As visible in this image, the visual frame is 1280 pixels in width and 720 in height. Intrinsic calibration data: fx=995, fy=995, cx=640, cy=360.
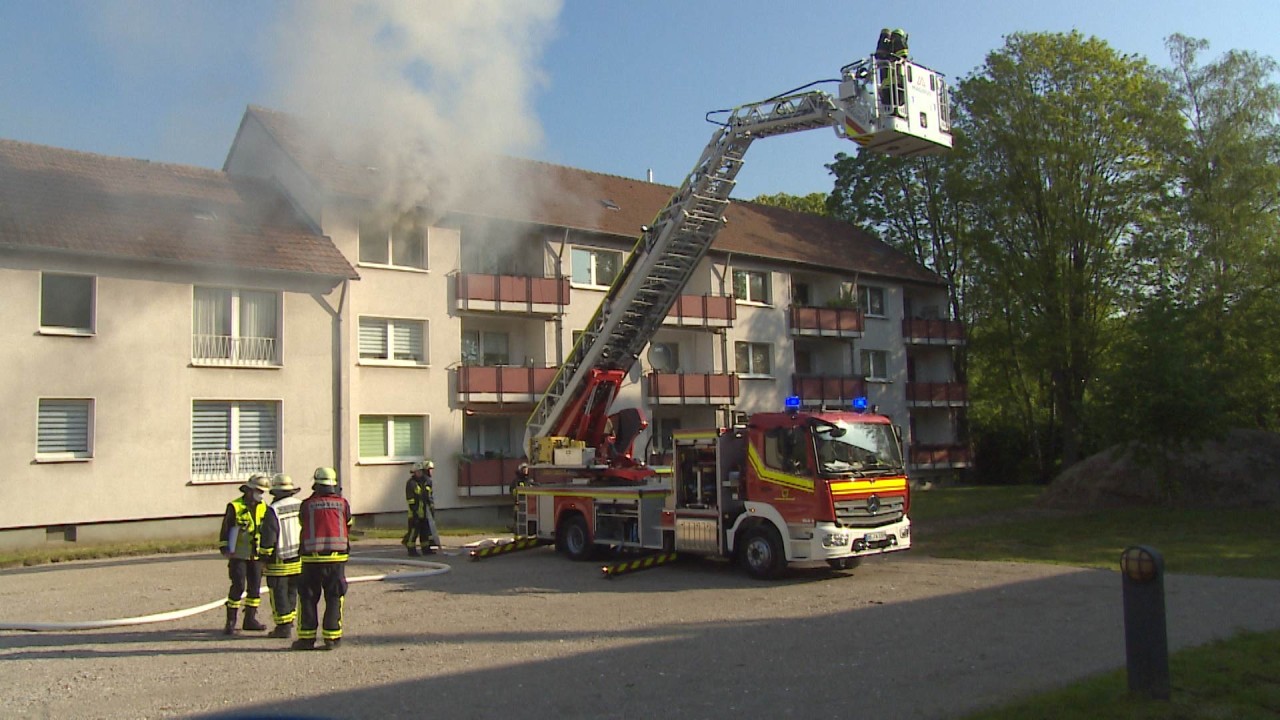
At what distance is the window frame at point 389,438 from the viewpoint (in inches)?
1023

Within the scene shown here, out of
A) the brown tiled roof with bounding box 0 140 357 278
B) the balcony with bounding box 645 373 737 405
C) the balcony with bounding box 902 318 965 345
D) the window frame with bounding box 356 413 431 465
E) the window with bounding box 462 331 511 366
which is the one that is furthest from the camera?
the balcony with bounding box 902 318 965 345

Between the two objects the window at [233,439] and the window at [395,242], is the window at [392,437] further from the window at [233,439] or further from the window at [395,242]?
the window at [395,242]

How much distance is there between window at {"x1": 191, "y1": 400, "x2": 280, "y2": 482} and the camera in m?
22.8

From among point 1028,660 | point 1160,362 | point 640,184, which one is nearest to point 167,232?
point 640,184

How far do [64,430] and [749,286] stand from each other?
22679 millimetres

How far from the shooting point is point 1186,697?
6.69 meters

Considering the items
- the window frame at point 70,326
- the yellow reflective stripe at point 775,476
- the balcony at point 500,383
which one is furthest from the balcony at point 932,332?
the window frame at point 70,326

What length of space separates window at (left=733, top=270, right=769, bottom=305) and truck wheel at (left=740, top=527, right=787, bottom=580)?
22.3 metres

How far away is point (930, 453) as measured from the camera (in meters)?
40.8

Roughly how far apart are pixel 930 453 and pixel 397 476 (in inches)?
919

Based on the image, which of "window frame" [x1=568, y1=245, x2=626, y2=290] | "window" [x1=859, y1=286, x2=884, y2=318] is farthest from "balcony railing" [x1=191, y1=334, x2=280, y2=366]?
"window" [x1=859, y1=286, x2=884, y2=318]

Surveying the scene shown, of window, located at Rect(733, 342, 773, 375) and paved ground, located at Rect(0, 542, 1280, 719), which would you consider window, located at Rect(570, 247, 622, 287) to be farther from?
paved ground, located at Rect(0, 542, 1280, 719)

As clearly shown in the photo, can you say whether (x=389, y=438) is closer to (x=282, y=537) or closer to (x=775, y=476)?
(x=775, y=476)

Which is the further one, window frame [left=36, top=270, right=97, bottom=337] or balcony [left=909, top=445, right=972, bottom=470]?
balcony [left=909, top=445, right=972, bottom=470]
